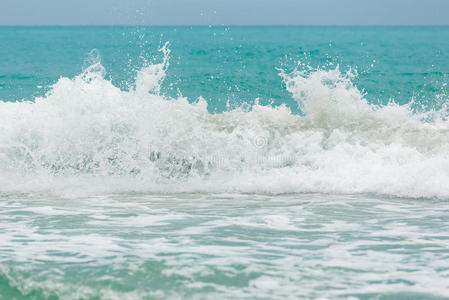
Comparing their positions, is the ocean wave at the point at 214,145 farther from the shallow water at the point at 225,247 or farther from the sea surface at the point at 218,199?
the shallow water at the point at 225,247

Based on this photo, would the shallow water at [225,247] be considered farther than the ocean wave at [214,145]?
No

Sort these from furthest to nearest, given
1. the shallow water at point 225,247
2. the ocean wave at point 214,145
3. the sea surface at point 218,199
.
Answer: the ocean wave at point 214,145 < the sea surface at point 218,199 < the shallow water at point 225,247

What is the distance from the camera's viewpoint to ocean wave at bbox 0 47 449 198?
8.44 meters

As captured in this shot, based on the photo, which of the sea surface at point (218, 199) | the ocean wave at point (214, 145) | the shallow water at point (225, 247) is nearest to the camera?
the shallow water at point (225, 247)

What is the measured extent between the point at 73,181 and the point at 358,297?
5413 millimetres

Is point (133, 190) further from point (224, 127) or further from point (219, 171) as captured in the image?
point (224, 127)

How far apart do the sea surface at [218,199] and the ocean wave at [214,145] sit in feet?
0.09

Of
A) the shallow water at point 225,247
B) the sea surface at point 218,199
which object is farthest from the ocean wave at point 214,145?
the shallow water at point 225,247

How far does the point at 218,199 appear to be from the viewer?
7734 mm

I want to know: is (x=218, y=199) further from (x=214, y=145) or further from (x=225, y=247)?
(x=225, y=247)

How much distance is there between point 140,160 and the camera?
9.23 meters

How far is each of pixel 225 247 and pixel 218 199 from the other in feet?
7.76

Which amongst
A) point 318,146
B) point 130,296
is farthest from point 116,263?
point 318,146

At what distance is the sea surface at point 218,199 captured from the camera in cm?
457
